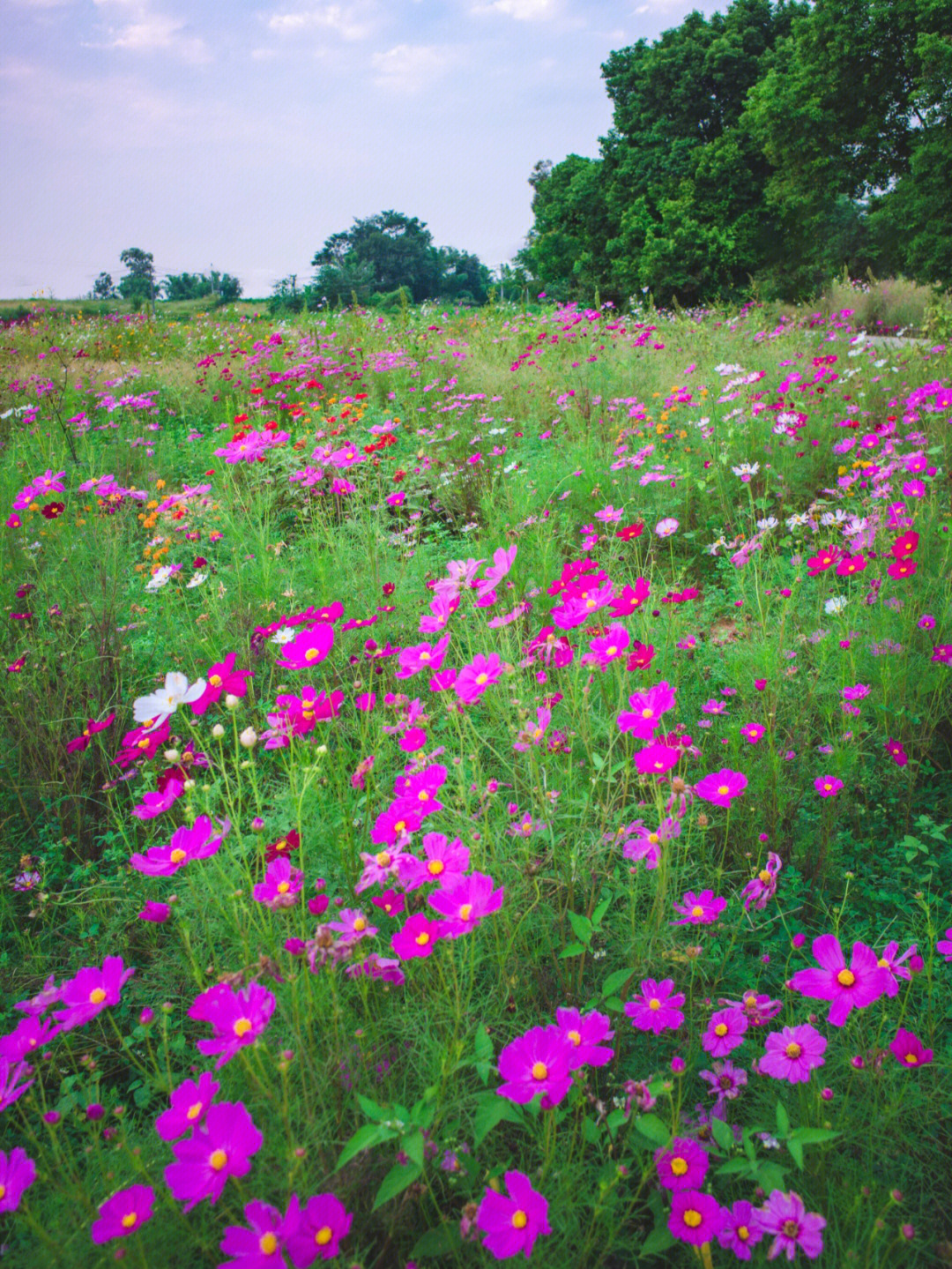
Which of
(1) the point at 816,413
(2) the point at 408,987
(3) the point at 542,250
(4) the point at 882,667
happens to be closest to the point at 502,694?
(2) the point at 408,987

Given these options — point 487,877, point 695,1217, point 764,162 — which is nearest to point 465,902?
point 487,877

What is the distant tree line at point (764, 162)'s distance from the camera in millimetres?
12195

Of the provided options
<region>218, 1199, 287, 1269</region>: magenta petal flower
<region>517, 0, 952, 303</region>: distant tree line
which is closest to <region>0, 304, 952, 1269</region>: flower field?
<region>218, 1199, 287, 1269</region>: magenta petal flower

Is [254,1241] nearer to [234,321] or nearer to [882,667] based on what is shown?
[882,667]

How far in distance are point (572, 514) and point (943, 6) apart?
15.6 m

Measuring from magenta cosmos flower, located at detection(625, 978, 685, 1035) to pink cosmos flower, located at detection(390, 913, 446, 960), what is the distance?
0.31m

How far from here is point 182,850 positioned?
3.39 feet

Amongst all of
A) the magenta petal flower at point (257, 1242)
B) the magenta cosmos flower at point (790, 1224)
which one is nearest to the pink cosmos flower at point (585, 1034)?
the magenta cosmos flower at point (790, 1224)

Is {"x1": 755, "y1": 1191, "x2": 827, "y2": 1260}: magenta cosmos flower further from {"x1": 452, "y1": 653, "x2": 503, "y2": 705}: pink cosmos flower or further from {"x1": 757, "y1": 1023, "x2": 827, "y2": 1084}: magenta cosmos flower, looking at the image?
{"x1": 452, "y1": 653, "x2": 503, "y2": 705}: pink cosmos flower

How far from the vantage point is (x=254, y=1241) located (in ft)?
2.13

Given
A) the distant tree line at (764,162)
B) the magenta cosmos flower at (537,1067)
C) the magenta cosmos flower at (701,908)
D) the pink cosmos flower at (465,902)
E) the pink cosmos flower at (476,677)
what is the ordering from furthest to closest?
1. the distant tree line at (764,162)
2. the pink cosmos flower at (476,677)
3. the magenta cosmos flower at (701,908)
4. the pink cosmos flower at (465,902)
5. the magenta cosmos flower at (537,1067)

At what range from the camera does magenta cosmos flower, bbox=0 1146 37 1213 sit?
0.71 meters

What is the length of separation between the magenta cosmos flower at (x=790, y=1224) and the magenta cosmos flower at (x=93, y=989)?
813 millimetres

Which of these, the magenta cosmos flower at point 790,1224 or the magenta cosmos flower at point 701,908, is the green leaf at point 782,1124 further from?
the magenta cosmos flower at point 701,908
